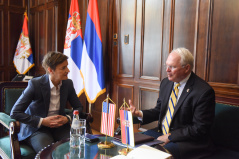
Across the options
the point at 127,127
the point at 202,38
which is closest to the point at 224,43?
the point at 202,38

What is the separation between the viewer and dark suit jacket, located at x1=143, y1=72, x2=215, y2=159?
171 centimetres

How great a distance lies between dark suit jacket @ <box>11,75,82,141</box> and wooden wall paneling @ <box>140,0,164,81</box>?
1275 mm

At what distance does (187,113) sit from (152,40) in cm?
137

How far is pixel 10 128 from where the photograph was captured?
1.72 meters

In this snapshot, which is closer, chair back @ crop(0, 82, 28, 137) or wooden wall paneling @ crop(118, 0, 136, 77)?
chair back @ crop(0, 82, 28, 137)

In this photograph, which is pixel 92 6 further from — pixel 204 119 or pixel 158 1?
pixel 204 119

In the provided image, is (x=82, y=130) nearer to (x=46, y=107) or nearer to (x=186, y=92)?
(x=46, y=107)

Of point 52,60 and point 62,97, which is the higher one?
point 52,60

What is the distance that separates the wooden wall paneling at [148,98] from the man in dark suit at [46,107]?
1.17 metres

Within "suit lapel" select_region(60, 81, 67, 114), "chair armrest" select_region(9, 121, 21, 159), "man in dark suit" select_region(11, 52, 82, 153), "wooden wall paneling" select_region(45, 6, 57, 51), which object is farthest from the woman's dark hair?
"wooden wall paneling" select_region(45, 6, 57, 51)

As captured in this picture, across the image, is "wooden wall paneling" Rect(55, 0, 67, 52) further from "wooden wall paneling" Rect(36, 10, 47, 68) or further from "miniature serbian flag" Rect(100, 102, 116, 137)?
"miniature serbian flag" Rect(100, 102, 116, 137)

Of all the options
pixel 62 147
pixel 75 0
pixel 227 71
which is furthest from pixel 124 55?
pixel 62 147

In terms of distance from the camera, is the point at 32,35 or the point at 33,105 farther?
the point at 32,35

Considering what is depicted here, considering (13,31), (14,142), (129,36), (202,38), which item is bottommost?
(14,142)
